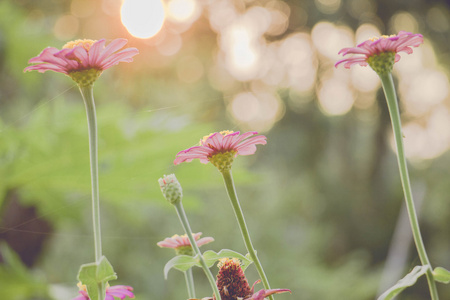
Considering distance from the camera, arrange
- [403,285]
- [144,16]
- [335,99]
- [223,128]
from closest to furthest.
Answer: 1. [403,285]
2. [144,16]
3. [335,99]
4. [223,128]

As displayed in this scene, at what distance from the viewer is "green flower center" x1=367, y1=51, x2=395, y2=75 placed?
5.0 inches

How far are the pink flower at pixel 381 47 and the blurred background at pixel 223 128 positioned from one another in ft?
0.09

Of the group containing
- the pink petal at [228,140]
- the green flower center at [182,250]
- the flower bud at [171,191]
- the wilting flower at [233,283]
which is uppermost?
the pink petal at [228,140]

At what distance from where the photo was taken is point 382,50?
13 centimetres

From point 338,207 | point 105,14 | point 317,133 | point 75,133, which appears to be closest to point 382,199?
point 338,207

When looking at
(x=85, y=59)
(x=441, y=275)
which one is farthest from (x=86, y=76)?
(x=441, y=275)

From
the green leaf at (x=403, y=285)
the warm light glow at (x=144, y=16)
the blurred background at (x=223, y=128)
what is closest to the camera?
the green leaf at (x=403, y=285)

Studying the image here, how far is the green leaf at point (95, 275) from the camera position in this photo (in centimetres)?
11

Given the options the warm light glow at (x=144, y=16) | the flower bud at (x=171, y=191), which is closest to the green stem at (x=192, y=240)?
the flower bud at (x=171, y=191)

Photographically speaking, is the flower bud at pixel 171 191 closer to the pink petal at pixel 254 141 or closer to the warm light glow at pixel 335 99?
the pink petal at pixel 254 141

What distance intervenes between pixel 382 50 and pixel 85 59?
0.26 feet

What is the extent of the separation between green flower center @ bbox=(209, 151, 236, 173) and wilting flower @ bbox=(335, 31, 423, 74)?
0.13 feet

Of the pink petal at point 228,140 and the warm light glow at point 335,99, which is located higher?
the warm light glow at point 335,99

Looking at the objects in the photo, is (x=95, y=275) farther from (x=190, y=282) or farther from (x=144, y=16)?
(x=144, y=16)
